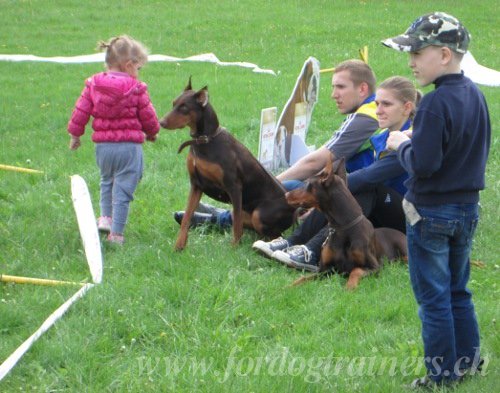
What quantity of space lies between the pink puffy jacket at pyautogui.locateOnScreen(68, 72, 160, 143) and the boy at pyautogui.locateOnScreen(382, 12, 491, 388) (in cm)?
276

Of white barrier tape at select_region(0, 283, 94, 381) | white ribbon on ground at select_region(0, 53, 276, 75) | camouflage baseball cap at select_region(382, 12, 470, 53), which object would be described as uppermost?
camouflage baseball cap at select_region(382, 12, 470, 53)

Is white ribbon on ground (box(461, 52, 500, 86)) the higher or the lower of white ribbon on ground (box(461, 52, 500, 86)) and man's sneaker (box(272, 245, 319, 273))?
the lower

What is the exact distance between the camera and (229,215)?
7.16 meters

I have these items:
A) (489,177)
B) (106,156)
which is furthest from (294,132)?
(106,156)

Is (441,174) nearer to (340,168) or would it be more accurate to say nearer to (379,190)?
(340,168)

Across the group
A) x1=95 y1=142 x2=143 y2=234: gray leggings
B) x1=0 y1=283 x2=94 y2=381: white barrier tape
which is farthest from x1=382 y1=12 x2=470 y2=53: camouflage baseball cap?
x1=95 y1=142 x2=143 y2=234: gray leggings

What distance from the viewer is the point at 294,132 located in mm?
8750

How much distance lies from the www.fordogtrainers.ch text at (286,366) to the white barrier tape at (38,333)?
599 millimetres

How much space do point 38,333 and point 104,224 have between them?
220 cm

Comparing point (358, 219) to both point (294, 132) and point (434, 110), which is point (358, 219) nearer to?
point (434, 110)

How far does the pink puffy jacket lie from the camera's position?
641 centimetres

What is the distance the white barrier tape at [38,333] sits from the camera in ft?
14.3

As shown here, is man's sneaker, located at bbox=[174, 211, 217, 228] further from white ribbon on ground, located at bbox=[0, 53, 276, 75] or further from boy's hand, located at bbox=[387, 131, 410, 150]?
white ribbon on ground, located at bbox=[0, 53, 276, 75]

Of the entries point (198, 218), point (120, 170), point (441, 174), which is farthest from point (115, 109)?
point (441, 174)
